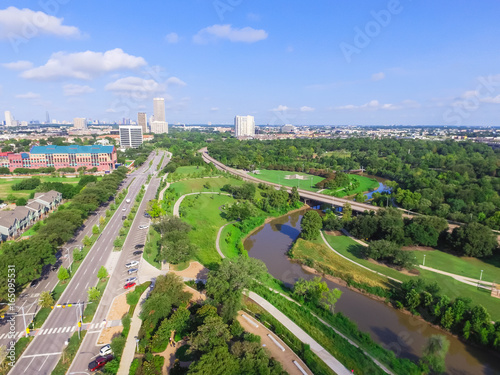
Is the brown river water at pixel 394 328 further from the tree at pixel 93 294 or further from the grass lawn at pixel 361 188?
the grass lawn at pixel 361 188

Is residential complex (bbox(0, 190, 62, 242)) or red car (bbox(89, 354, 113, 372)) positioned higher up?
residential complex (bbox(0, 190, 62, 242))

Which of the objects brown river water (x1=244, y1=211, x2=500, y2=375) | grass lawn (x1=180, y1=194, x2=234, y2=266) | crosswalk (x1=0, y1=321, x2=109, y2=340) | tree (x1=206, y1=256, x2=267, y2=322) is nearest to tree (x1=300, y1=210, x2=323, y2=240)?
brown river water (x1=244, y1=211, x2=500, y2=375)

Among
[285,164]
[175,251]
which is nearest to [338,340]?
[175,251]

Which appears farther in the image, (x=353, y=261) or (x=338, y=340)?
(x=353, y=261)

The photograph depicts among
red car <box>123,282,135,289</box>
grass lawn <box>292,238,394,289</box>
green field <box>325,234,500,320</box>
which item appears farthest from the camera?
grass lawn <box>292,238,394,289</box>

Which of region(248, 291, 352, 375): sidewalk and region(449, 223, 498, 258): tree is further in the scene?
region(449, 223, 498, 258): tree

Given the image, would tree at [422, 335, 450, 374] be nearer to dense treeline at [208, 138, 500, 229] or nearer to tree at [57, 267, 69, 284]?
tree at [57, 267, 69, 284]

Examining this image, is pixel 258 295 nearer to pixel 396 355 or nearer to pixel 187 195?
pixel 396 355
